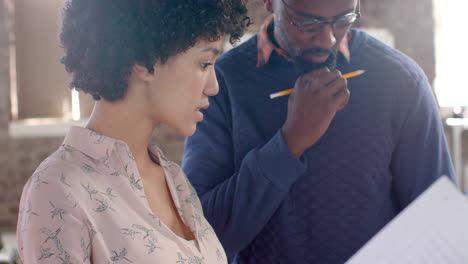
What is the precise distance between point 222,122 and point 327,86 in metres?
0.27

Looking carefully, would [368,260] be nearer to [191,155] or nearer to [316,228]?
[316,228]

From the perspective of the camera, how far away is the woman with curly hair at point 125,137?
2.53 feet

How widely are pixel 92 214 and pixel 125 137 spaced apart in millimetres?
174

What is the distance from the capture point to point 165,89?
3.07 ft

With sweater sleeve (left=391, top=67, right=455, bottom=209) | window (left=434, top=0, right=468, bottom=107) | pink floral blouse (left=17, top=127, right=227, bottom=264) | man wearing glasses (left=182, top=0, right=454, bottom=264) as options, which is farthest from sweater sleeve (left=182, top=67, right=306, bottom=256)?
window (left=434, top=0, right=468, bottom=107)

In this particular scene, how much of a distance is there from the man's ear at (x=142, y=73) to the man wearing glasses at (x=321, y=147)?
0.26 metres

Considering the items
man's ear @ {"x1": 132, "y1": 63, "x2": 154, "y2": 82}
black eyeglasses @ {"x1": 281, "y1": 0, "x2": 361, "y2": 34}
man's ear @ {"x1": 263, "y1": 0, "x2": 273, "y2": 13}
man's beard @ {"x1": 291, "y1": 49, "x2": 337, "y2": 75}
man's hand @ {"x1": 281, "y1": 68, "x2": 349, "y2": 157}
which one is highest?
man's ear @ {"x1": 263, "y1": 0, "x2": 273, "y2": 13}

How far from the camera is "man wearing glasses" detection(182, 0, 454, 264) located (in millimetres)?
1123

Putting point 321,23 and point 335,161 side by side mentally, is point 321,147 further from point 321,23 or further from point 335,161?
point 321,23

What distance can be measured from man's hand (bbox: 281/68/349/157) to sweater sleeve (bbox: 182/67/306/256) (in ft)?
0.09

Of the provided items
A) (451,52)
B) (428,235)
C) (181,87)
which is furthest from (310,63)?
(451,52)

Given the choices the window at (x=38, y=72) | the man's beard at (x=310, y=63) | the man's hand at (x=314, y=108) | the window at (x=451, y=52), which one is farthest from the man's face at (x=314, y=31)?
the window at (x=451, y=52)

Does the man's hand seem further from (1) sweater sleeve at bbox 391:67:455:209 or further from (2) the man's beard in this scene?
(1) sweater sleeve at bbox 391:67:455:209

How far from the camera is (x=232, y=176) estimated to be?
3.66 feet
